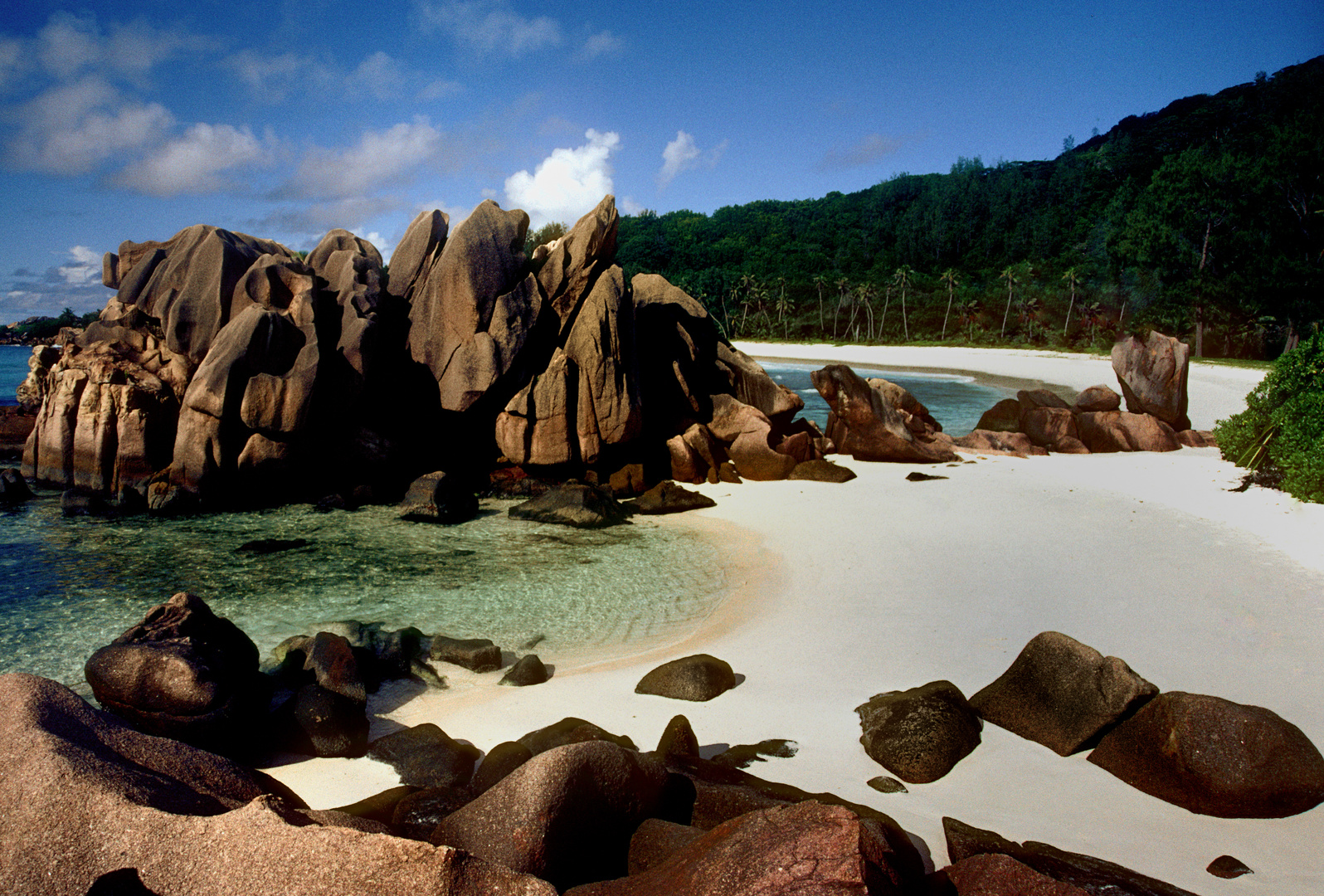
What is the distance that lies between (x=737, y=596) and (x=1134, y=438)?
19.2 meters

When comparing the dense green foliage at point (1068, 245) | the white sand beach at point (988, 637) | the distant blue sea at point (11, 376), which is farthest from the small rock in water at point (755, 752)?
the distant blue sea at point (11, 376)

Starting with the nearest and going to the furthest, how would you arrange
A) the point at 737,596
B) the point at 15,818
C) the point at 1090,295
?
the point at 15,818
the point at 737,596
the point at 1090,295

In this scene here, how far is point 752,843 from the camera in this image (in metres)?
3.76

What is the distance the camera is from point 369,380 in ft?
65.3

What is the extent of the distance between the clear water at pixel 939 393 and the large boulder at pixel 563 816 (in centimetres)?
2545

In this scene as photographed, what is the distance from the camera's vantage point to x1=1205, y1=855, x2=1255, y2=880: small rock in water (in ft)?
16.7

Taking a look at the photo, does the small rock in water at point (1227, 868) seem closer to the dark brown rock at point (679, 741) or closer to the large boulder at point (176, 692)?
the dark brown rock at point (679, 741)

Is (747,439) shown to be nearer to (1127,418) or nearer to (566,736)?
(1127,418)

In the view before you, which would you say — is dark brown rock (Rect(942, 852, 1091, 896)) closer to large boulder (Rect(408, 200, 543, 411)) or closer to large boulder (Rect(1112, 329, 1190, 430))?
large boulder (Rect(408, 200, 543, 411))

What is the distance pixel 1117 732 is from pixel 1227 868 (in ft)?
5.01

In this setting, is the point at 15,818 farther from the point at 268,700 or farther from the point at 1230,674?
the point at 1230,674

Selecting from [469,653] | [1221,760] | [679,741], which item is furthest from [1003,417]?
[679,741]

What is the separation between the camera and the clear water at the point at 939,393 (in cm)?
3531

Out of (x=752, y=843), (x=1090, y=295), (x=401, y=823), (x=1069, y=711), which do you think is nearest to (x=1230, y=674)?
(x=1069, y=711)
